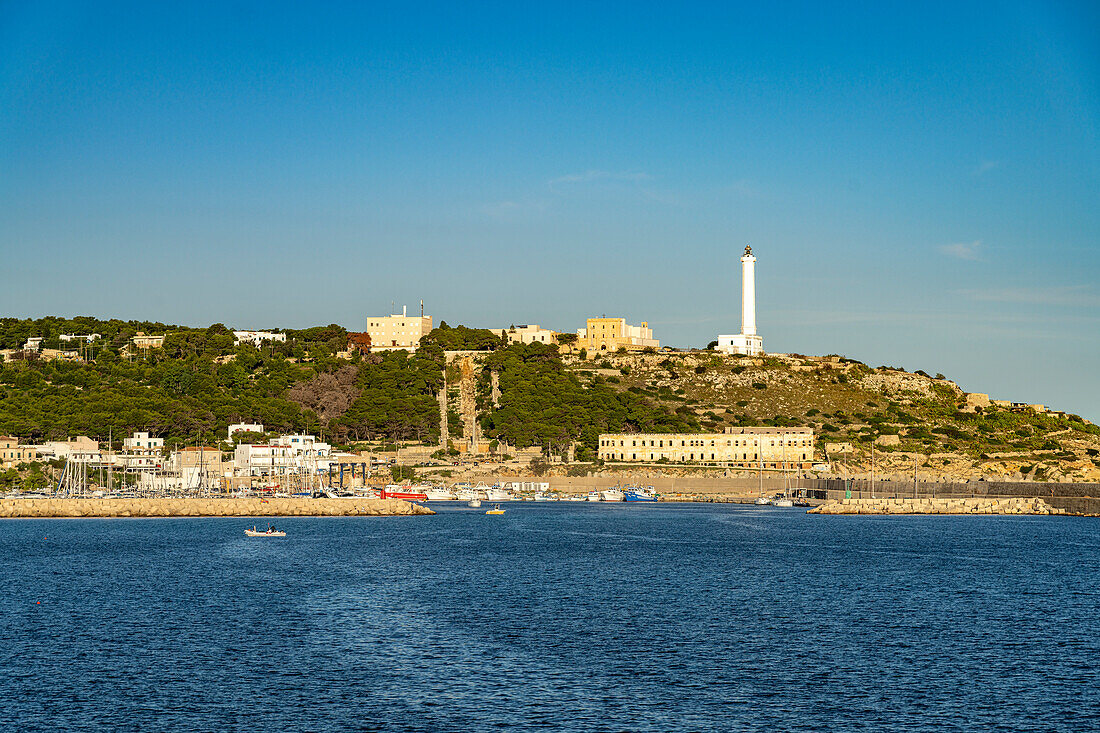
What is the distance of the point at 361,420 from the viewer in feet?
420

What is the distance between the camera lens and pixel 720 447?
124688mm

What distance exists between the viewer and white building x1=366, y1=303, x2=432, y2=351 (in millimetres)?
160875

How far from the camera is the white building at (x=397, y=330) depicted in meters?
161

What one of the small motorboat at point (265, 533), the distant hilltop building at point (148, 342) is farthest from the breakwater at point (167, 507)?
the distant hilltop building at point (148, 342)

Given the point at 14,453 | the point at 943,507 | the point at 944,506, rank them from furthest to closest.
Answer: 1. the point at 14,453
2. the point at 944,506
3. the point at 943,507

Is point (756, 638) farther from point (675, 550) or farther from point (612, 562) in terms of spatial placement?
point (675, 550)

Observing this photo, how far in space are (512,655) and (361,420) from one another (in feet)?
326

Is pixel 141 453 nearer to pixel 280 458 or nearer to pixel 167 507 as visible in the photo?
pixel 280 458

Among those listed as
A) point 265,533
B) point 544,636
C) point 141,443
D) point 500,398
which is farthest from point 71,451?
point 544,636

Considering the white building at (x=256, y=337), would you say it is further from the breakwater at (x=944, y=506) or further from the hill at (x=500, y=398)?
the breakwater at (x=944, y=506)

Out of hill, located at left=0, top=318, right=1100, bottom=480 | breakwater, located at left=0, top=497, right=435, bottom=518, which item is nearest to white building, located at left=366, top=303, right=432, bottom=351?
hill, located at left=0, top=318, right=1100, bottom=480

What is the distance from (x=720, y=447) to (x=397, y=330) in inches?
2193

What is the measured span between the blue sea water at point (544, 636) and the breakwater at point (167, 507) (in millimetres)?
16440

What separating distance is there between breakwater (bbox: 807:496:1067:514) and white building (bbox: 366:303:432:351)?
79.4 meters
